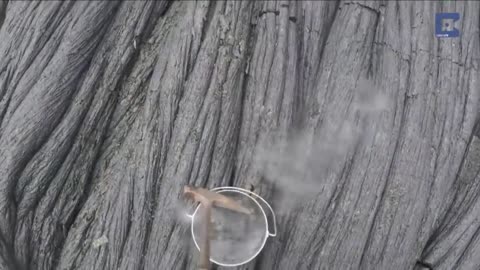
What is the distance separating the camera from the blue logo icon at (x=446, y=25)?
2756 millimetres

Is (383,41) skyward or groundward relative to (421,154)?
skyward

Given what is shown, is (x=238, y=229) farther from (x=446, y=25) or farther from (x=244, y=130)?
(x=446, y=25)

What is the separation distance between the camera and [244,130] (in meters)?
A: 2.59

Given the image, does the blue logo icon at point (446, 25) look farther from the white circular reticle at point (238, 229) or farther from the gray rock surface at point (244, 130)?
the white circular reticle at point (238, 229)

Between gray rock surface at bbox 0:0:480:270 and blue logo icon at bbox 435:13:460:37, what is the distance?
0.04 meters

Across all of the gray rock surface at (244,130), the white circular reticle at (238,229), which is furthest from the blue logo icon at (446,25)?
the white circular reticle at (238,229)

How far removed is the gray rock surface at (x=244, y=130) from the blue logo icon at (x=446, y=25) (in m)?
0.04

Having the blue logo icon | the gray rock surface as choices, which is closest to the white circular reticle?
the gray rock surface

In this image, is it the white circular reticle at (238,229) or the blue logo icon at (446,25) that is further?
the blue logo icon at (446,25)

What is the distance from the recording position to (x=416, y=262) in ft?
8.24

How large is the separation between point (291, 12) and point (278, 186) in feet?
2.84

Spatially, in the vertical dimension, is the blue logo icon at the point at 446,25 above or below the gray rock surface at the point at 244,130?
above

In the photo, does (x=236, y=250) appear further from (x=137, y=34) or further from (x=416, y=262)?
(x=137, y=34)

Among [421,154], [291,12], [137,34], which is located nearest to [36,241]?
[137,34]
